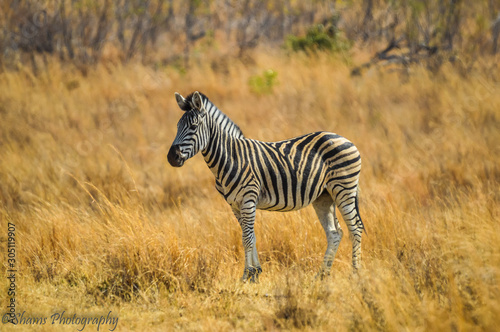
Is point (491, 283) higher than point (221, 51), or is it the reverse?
point (221, 51)

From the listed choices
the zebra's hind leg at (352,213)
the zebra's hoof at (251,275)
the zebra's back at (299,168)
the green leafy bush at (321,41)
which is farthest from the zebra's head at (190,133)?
the green leafy bush at (321,41)

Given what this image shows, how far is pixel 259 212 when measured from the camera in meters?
6.85

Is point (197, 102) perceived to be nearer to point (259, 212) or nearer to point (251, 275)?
point (251, 275)

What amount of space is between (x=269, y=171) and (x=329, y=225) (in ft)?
2.93

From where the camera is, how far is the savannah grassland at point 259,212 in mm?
4352

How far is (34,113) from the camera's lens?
39.0 ft

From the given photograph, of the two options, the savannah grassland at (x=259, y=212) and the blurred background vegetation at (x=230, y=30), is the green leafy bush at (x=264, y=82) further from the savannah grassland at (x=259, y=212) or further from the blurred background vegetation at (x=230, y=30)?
the blurred background vegetation at (x=230, y=30)

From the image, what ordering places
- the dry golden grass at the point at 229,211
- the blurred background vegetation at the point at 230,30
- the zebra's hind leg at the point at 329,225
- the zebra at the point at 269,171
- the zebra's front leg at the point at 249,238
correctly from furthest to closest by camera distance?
the blurred background vegetation at the point at 230,30 → the zebra's hind leg at the point at 329,225 → the zebra's front leg at the point at 249,238 → the zebra at the point at 269,171 → the dry golden grass at the point at 229,211

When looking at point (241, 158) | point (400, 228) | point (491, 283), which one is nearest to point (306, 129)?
point (400, 228)

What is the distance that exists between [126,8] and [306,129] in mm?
7548

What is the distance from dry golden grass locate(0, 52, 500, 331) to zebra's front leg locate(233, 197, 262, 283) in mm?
141

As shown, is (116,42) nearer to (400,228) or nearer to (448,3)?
(448,3)

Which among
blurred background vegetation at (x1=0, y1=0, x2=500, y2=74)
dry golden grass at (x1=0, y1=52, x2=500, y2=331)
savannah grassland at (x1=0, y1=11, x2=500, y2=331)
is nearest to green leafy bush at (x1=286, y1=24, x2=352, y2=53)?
blurred background vegetation at (x1=0, y1=0, x2=500, y2=74)

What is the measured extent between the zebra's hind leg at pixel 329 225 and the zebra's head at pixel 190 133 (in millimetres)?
1499
